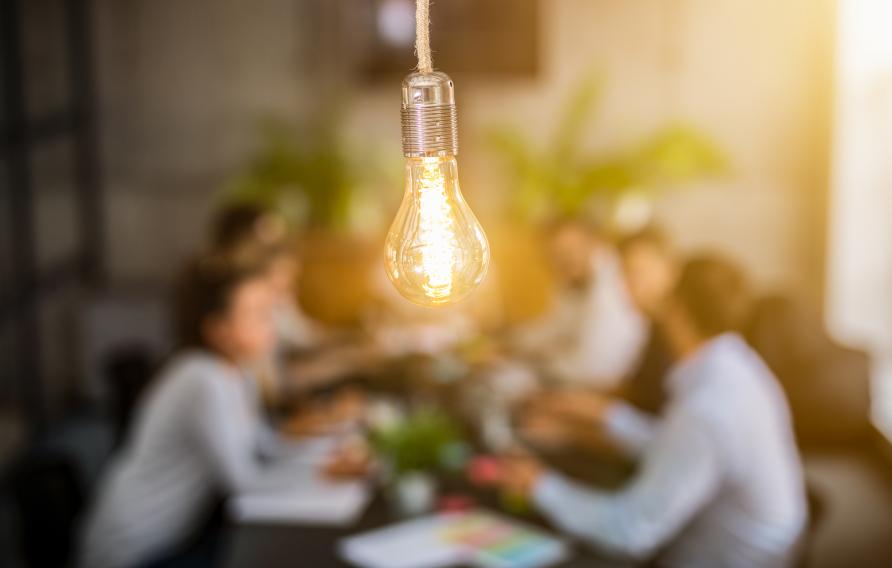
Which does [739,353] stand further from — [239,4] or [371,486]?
[239,4]

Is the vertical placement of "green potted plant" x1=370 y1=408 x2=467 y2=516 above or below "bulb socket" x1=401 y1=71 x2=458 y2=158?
below

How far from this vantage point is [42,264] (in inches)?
244

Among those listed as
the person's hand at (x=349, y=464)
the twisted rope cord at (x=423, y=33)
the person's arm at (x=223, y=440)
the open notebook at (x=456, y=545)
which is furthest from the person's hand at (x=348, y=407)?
the twisted rope cord at (x=423, y=33)

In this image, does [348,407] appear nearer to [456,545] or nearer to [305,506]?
[305,506]

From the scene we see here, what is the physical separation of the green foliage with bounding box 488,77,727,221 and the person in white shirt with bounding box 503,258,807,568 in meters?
3.33

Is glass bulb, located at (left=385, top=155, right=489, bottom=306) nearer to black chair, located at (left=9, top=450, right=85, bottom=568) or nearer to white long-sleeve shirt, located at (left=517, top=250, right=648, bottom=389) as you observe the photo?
black chair, located at (left=9, top=450, right=85, bottom=568)

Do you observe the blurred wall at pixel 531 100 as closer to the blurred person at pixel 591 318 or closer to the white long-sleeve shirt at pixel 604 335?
the blurred person at pixel 591 318

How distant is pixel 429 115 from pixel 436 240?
178 mm

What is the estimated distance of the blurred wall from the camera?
261 inches

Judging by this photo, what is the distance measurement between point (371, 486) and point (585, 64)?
4.00 meters

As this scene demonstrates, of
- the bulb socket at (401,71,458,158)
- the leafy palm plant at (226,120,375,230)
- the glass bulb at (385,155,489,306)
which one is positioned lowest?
the leafy palm plant at (226,120,375,230)

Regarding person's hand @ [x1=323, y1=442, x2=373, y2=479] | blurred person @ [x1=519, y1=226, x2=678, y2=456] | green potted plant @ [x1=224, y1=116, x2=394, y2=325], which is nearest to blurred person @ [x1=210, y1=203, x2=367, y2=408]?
person's hand @ [x1=323, y1=442, x2=373, y2=479]

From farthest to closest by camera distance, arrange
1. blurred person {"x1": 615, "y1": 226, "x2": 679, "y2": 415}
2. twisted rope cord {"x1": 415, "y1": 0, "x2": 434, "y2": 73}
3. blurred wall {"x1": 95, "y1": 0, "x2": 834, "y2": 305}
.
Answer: blurred wall {"x1": 95, "y1": 0, "x2": 834, "y2": 305}
blurred person {"x1": 615, "y1": 226, "x2": 679, "y2": 415}
twisted rope cord {"x1": 415, "y1": 0, "x2": 434, "y2": 73}

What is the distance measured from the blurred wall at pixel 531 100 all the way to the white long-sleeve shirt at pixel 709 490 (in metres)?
3.65
